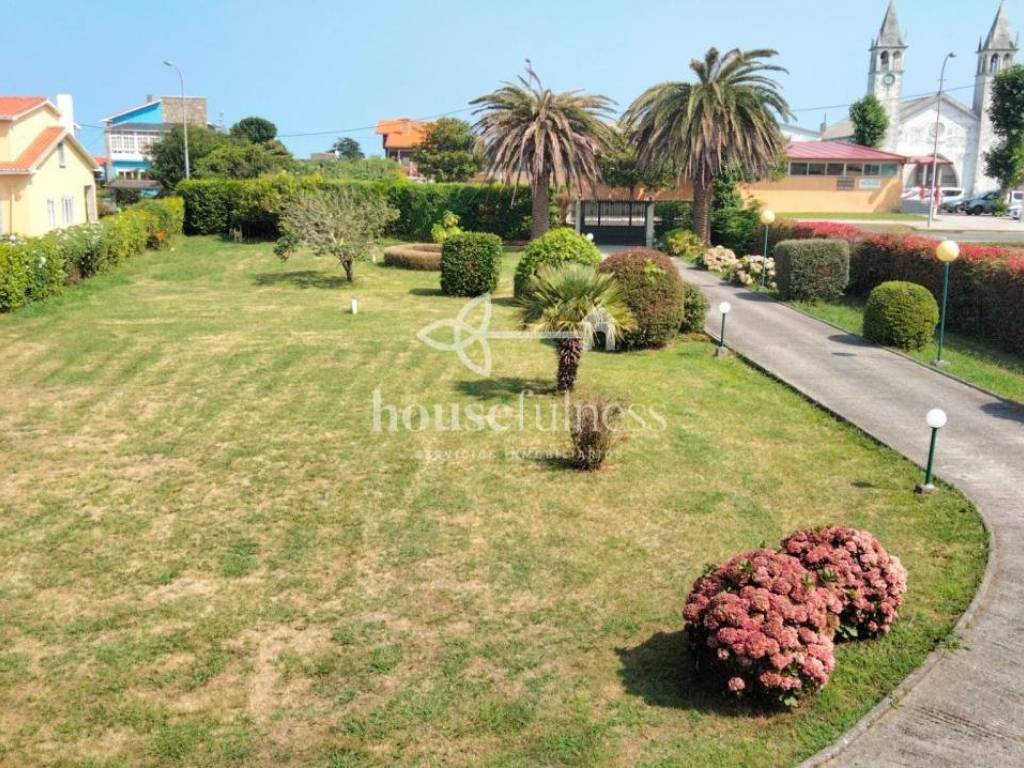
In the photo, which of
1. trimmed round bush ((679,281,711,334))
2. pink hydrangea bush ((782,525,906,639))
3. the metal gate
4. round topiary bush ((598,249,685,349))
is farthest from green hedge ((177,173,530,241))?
pink hydrangea bush ((782,525,906,639))

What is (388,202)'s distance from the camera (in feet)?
123

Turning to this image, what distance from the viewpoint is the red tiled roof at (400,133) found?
97.9 m

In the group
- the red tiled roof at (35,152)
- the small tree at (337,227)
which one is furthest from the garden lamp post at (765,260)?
the red tiled roof at (35,152)

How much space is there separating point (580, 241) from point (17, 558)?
14122mm

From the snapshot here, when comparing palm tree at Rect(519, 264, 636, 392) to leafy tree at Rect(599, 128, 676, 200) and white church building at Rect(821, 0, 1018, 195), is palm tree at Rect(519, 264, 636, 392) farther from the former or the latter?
white church building at Rect(821, 0, 1018, 195)

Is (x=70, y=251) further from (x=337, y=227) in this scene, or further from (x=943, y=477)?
(x=943, y=477)

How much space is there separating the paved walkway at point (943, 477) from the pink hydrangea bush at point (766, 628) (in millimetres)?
519

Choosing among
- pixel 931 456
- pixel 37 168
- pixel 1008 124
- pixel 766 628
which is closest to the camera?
pixel 766 628

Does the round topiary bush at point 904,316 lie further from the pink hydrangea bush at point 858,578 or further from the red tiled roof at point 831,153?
the red tiled roof at point 831,153

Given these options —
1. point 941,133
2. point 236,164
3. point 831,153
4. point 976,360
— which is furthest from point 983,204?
point 236,164

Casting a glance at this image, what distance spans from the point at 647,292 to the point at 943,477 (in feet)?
24.7

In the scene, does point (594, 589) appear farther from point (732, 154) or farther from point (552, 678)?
point (732, 154)

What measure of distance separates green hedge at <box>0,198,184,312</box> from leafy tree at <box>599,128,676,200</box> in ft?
56.9

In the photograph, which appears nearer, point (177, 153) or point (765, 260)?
point (765, 260)
